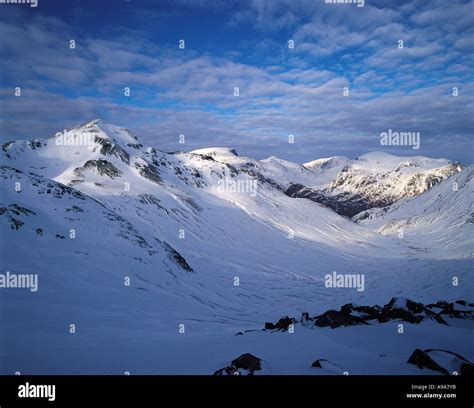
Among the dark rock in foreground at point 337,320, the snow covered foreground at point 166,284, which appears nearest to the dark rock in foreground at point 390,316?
the dark rock in foreground at point 337,320

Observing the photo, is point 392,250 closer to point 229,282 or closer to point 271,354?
point 229,282

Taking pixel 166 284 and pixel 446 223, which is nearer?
pixel 166 284

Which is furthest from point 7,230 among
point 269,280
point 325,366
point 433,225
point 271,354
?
point 433,225

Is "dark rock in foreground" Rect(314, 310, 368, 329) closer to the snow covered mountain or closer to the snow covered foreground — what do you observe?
the snow covered foreground
